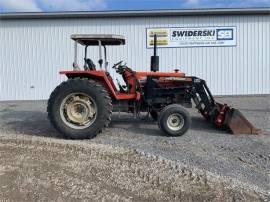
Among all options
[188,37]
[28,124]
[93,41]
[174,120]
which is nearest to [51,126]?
[28,124]

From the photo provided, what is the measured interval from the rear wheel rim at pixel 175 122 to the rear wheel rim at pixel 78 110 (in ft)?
5.03

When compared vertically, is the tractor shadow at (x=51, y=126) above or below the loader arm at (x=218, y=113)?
below

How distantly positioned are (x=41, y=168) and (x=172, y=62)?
433 inches

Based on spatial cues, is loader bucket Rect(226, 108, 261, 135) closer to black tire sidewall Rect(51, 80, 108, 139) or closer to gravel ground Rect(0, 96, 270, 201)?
gravel ground Rect(0, 96, 270, 201)

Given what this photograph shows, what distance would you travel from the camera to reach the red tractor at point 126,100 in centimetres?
862

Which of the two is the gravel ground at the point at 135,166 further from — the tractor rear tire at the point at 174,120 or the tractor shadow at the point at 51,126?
the tractor rear tire at the point at 174,120

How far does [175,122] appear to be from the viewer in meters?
8.88

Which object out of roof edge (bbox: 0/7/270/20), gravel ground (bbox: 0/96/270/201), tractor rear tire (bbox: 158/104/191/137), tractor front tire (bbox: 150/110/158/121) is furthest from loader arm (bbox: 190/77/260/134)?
roof edge (bbox: 0/7/270/20)

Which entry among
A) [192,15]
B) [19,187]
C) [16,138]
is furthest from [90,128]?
[192,15]

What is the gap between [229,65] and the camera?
16.5m

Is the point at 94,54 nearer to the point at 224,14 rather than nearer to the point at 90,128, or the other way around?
the point at 224,14

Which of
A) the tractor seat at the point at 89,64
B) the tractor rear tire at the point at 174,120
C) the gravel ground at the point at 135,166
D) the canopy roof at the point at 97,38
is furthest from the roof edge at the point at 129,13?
the tractor rear tire at the point at 174,120

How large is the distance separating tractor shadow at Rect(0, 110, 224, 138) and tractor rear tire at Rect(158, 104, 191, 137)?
0.29 meters

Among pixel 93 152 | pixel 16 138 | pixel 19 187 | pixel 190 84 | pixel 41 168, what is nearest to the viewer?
pixel 19 187
